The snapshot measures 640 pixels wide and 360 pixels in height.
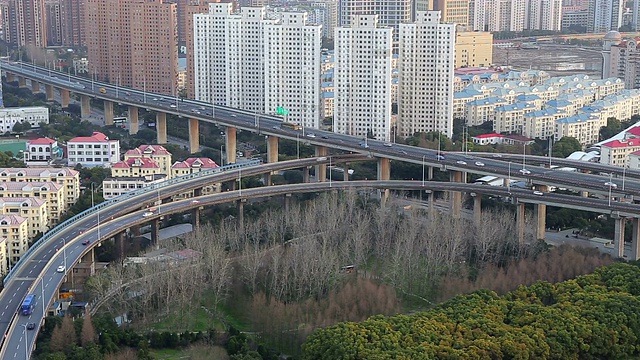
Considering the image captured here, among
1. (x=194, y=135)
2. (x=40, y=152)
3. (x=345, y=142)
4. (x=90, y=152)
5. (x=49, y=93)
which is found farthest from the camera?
(x=49, y=93)

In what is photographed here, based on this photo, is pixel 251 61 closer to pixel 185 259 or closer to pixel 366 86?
pixel 366 86

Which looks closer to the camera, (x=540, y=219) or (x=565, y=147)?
(x=540, y=219)

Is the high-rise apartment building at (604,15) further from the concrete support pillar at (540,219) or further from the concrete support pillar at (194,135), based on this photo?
the concrete support pillar at (540,219)

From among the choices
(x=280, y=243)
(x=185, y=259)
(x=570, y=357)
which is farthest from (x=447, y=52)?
(x=570, y=357)

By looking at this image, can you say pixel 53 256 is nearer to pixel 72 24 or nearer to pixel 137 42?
pixel 137 42

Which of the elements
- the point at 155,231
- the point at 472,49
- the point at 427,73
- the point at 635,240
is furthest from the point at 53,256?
the point at 472,49

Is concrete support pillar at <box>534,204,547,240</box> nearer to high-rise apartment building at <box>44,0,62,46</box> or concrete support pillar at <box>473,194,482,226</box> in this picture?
concrete support pillar at <box>473,194,482,226</box>
